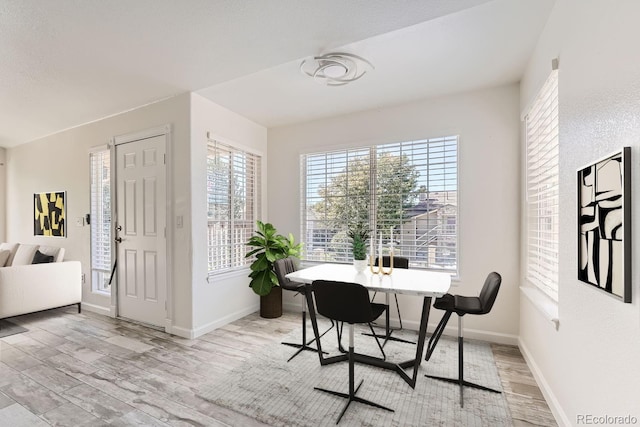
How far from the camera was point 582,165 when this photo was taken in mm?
1590

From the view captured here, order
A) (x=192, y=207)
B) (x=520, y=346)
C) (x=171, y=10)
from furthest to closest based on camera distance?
(x=192, y=207), (x=520, y=346), (x=171, y=10)

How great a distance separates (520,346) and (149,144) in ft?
15.1

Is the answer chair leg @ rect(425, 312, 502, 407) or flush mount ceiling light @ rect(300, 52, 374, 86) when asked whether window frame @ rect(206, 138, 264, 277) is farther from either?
chair leg @ rect(425, 312, 502, 407)

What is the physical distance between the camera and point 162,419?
1920 millimetres

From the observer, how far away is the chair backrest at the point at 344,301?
1928 millimetres

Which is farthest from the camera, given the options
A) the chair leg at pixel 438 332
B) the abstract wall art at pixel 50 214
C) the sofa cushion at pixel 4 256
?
the abstract wall art at pixel 50 214

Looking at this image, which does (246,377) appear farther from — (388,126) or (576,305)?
(388,126)

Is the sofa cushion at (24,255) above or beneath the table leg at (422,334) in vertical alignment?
above

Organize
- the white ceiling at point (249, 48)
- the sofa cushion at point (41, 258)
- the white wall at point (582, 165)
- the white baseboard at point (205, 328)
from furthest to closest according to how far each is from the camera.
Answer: the sofa cushion at point (41, 258)
the white baseboard at point (205, 328)
the white ceiling at point (249, 48)
the white wall at point (582, 165)

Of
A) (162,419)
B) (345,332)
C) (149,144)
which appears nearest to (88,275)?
(149,144)

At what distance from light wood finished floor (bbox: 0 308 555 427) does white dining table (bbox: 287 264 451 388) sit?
717 millimetres

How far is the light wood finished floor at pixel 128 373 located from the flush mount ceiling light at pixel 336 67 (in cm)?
269

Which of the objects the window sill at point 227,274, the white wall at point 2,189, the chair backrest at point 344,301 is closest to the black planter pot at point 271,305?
the window sill at point 227,274

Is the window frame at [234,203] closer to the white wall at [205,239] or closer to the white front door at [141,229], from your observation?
the white wall at [205,239]
